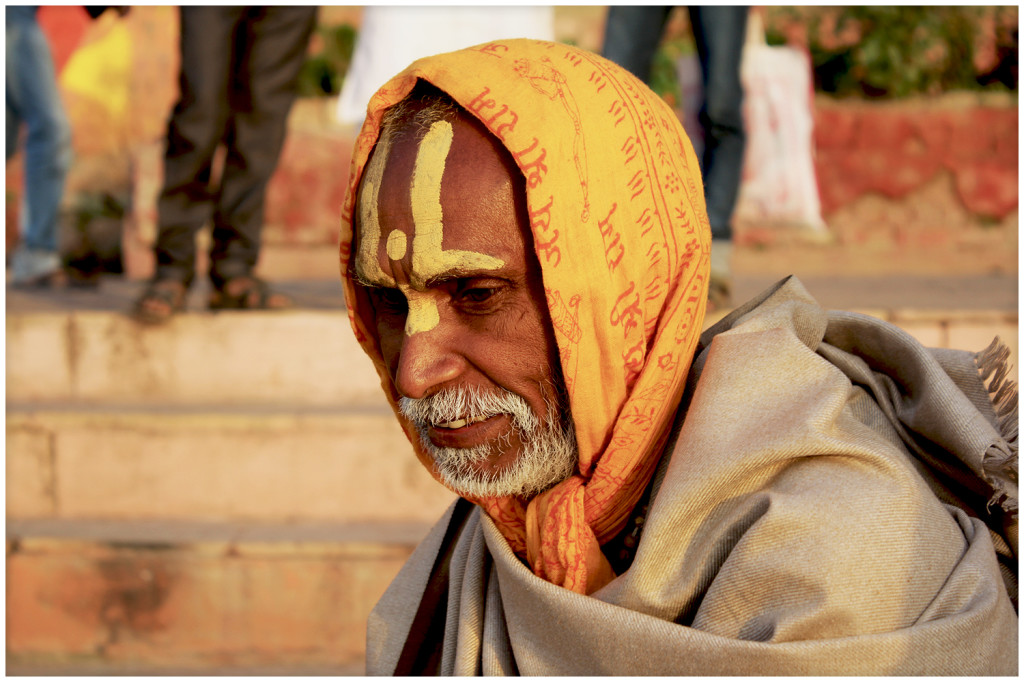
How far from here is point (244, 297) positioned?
→ 480 cm

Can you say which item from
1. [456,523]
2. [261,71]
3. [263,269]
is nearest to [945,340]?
[456,523]

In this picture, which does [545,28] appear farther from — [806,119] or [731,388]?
[731,388]

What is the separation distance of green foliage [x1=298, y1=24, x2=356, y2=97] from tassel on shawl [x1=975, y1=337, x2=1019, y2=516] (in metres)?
5.90

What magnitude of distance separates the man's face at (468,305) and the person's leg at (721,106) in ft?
9.62

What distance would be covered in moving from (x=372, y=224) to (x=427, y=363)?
28cm

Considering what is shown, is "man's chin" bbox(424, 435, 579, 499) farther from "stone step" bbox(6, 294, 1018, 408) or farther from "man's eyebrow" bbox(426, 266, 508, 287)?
"stone step" bbox(6, 294, 1018, 408)

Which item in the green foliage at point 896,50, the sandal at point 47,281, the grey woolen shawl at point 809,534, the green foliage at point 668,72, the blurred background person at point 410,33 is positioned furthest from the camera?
the green foliage at point 668,72

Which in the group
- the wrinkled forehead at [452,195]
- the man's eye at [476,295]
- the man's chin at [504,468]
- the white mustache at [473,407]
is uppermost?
the wrinkled forehead at [452,195]

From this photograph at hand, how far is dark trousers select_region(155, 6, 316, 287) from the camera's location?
4719mm

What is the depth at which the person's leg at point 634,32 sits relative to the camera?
4.70 metres

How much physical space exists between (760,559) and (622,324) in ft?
1.58

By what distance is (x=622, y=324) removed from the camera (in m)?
1.76

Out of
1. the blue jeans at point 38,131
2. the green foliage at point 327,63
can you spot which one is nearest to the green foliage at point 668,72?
the green foliage at point 327,63

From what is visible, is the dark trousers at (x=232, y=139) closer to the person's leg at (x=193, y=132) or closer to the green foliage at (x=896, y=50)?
the person's leg at (x=193, y=132)
